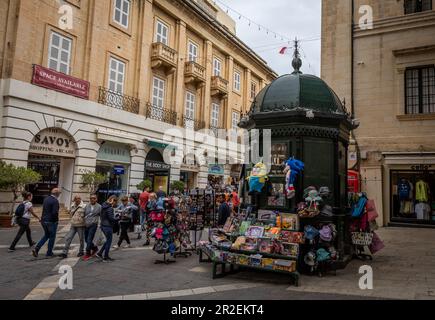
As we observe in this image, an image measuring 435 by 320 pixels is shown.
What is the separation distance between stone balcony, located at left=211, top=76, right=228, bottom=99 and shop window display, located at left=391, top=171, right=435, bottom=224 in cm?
1625

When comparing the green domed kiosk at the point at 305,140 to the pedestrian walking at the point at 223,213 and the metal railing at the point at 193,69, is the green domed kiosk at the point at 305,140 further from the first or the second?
the metal railing at the point at 193,69

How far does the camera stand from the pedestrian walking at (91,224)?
31.0 feet

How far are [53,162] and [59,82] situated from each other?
4071 millimetres

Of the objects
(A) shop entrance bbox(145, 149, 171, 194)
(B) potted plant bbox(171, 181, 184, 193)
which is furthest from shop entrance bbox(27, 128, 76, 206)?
(B) potted plant bbox(171, 181, 184, 193)

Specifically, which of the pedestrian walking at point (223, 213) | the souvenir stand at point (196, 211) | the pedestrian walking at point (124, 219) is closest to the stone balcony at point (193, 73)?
the souvenir stand at point (196, 211)

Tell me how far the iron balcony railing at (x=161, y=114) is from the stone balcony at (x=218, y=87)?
222 inches

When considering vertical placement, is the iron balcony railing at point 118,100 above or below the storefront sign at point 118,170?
above

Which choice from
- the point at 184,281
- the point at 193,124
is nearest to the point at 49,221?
the point at 184,281

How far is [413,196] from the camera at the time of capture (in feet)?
52.7

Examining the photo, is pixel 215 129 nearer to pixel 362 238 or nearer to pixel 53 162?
pixel 53 162

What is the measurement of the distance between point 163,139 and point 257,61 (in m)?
16.7

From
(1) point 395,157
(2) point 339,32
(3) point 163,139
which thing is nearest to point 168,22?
(3) point 163,139

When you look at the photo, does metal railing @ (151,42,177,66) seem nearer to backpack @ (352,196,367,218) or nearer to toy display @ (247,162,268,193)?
toy display @ (247,162,268,193)
